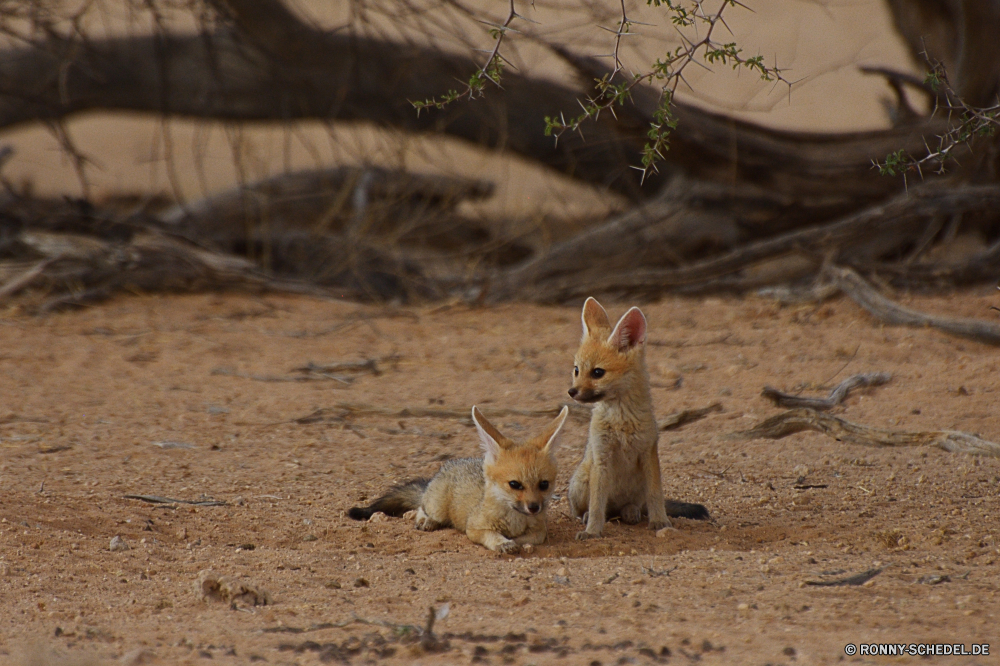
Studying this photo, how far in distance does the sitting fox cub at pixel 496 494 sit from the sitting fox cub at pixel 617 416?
8.0 inches

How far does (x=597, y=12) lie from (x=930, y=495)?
5.05m

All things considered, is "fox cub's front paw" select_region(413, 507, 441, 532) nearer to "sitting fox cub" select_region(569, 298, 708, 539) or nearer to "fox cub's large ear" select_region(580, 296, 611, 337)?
"sitting fox cub" select_region(569, 298, 708, 539)

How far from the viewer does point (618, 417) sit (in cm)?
458

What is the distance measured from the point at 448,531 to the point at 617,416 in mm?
Answer: 1024

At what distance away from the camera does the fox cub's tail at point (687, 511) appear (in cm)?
483

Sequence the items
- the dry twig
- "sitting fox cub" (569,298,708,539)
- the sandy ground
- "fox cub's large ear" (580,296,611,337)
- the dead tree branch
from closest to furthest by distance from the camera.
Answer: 1. the sandy ground
2. "sitting fox cub" (569,298,708,539)
3. "fox cub's large ear" (580,296,611,337)
4. the dry twig
5. the dead tree branch

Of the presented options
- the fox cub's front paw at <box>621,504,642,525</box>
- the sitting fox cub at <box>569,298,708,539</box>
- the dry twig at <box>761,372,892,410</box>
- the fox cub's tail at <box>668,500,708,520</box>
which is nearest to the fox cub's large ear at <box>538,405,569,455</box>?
the sitting fox cub at <box>569,298,708,539</box>

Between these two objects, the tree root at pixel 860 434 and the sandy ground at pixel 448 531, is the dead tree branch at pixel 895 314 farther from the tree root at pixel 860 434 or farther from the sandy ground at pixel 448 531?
the tree root at pixel 860 434

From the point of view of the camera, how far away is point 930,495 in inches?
194

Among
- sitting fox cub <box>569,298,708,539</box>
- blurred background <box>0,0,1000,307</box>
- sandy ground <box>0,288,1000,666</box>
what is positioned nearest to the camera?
sandy ground <box>0,288,1000,666</box>

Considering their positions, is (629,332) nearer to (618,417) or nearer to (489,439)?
(618,417)

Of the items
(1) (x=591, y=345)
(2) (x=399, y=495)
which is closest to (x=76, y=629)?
(2) (x=399, y=495)

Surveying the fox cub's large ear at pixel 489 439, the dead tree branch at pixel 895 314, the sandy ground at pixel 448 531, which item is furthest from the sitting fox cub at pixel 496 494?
the dead tree branch at pixel 895 314

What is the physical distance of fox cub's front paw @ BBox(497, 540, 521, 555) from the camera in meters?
4.41
